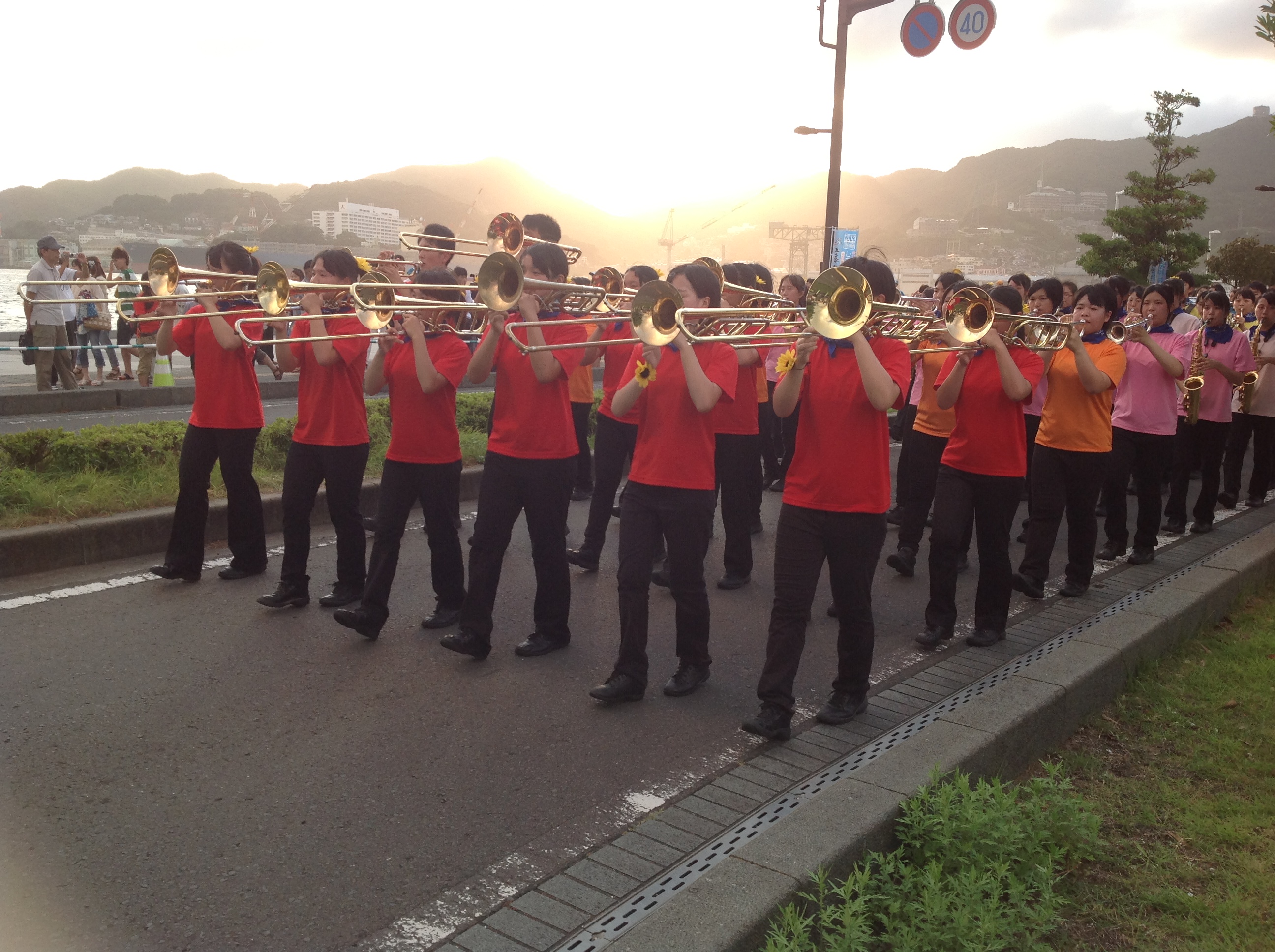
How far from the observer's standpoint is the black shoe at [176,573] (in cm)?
620

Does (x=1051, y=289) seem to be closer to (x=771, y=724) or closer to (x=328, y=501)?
(x=771, y=724)

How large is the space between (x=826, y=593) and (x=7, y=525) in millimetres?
4972

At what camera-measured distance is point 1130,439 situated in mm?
7504

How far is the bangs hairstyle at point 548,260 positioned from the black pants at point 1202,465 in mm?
5818

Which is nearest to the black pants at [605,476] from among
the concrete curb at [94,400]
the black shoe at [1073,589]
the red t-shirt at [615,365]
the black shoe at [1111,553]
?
the red t-shirt at [615,365]

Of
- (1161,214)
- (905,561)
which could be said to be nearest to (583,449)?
(905,561)

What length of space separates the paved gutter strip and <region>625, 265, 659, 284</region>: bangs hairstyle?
2952 millimetres

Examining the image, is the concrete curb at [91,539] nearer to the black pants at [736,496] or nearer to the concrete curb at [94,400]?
the black pants at [736,496]

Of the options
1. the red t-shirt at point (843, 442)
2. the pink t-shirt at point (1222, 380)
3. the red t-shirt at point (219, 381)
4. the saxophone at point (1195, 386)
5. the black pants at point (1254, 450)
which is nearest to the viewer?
the red t-shirt at point (843, 442)

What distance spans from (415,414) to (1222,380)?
6911mm

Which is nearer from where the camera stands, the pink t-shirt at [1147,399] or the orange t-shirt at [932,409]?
the orange t-shirt at [932,409]

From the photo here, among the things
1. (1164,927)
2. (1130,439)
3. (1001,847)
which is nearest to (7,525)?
(1001,847)

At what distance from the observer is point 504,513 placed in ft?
17.0

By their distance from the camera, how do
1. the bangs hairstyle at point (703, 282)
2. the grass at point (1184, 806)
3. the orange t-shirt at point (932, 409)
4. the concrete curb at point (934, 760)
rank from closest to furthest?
the concrete curb at point (934, 760), the grass at point (1184, 806), the bangs hairstyle at point (703, 282), the orange t-shirt at point (932, 409)
